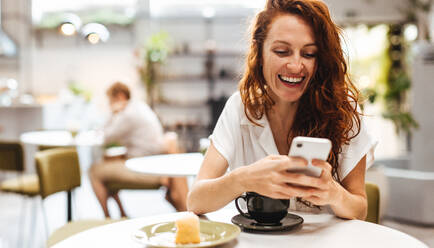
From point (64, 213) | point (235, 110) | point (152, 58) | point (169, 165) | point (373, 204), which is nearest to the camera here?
point (235, 110)

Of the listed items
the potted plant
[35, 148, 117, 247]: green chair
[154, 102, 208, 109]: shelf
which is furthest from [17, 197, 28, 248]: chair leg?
[154, 102, 208, 109]: shelf

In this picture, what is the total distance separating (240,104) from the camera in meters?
1.75

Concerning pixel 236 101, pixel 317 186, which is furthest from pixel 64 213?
pixel 317 186

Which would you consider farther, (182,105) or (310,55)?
(182,105)

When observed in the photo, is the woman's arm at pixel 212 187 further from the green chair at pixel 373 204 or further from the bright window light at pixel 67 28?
the bright window light at pixel 67 28

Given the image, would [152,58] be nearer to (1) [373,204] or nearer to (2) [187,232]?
(1) [373,204]

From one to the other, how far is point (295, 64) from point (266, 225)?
1.75 feet

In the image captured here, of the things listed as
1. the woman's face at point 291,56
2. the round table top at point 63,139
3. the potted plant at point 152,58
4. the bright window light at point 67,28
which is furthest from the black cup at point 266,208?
the potted plant at point 152,58

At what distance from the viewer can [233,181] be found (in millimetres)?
1399

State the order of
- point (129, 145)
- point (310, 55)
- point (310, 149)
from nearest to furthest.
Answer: point (310, 149)
point (310, 55)
point (129, 145)

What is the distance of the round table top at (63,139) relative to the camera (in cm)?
464

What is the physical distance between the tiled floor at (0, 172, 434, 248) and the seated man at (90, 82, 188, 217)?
50cm

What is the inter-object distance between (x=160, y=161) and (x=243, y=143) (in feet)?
5.73

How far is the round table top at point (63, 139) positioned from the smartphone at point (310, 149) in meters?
3.76
